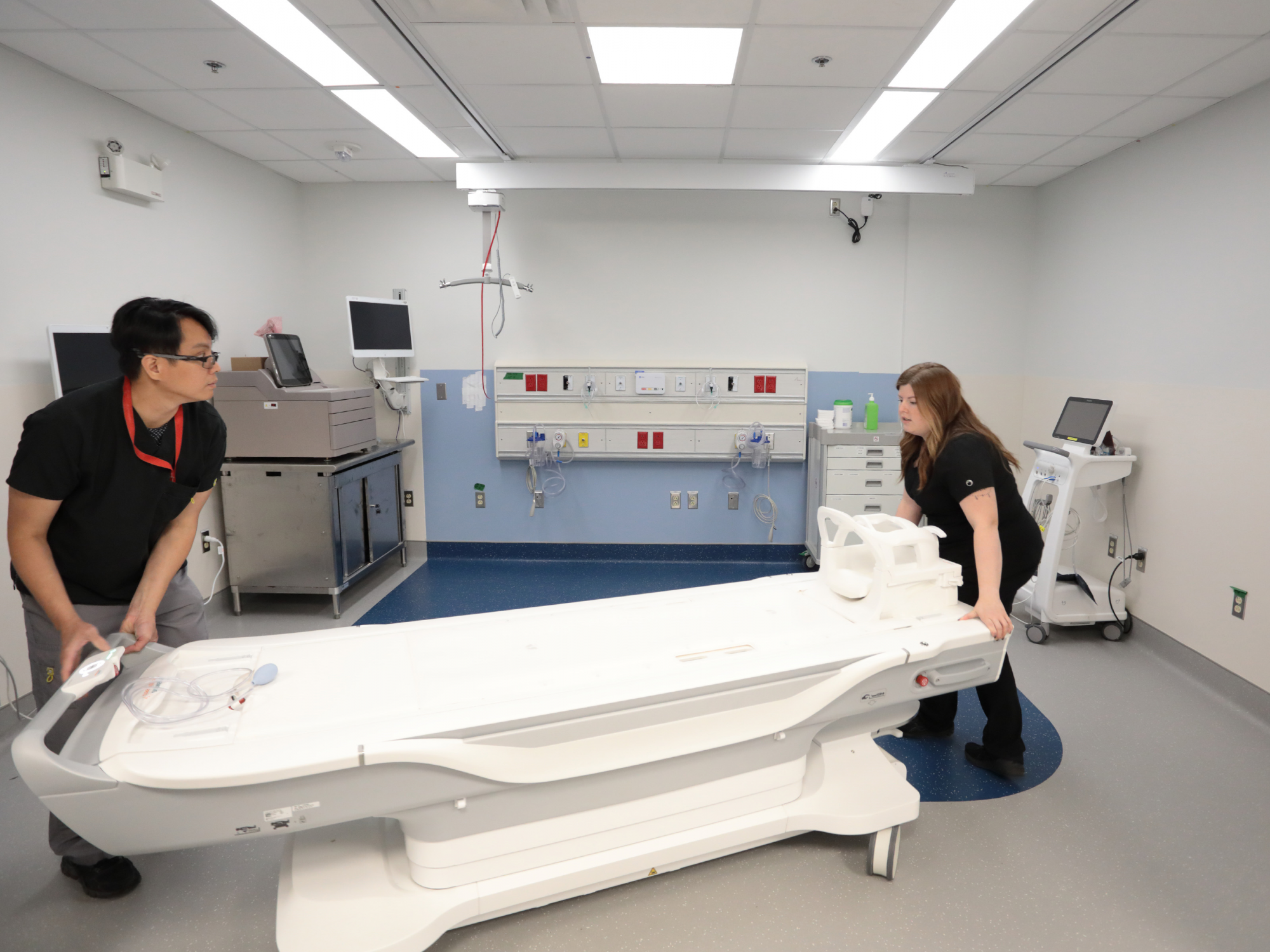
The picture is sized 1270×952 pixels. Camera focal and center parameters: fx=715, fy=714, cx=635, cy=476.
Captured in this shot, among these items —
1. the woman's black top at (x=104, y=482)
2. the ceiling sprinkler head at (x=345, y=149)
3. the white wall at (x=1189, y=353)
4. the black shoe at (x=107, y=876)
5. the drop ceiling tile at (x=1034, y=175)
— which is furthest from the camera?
the drop ceiling tile at (x=1034, y=175)

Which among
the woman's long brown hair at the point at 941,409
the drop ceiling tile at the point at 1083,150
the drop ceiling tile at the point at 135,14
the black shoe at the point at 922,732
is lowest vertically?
the black shoe at the point at 922,732

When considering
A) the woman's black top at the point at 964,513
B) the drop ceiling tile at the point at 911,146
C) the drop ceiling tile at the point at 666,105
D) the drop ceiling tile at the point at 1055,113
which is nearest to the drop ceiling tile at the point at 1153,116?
the drop ceiling tile at the point at 1055,113

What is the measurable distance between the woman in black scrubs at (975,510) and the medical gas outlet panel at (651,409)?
228 centimetres

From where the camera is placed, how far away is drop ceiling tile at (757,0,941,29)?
223 centimetres

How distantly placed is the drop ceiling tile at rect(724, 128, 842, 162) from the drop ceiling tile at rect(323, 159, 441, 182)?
5.92 ft

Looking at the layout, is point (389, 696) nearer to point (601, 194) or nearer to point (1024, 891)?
point (1024, 891)

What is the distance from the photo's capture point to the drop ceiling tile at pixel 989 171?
159 inches

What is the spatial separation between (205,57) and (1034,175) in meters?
4.25

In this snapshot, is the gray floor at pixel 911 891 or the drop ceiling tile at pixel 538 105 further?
the drop ceiling tile at pixel 538 105

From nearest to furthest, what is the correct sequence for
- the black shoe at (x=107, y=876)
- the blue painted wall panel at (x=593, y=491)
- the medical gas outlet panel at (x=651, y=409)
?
1. the black shoe at (x=107, y=876)
2. the medical gas outlet panel at (x=651, y=409)
3. the blue painted wall panel at (x=593, y=491)

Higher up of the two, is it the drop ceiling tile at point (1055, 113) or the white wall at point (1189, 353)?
the drop ceiling tile at point (1055, 113)

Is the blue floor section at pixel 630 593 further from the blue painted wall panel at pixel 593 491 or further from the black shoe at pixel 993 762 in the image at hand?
the blue painted wall panel at pixel 593 491

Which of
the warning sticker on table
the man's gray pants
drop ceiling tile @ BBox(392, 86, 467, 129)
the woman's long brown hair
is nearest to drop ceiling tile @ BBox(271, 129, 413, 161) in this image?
drop ceiling tile @ BBox(392, 86, 467, 129)

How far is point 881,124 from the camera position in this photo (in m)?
3.41
